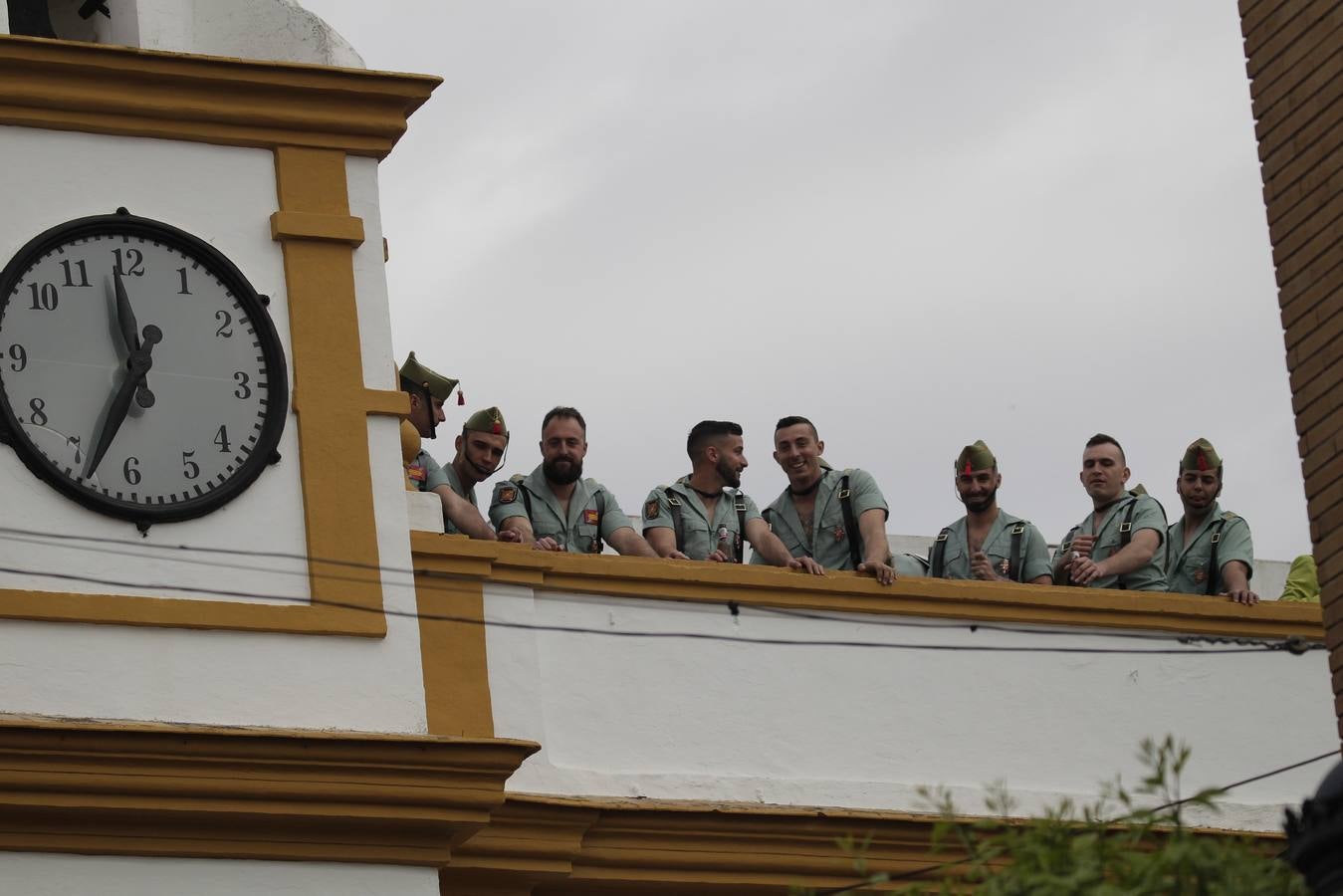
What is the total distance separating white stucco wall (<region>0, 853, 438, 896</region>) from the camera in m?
14.3

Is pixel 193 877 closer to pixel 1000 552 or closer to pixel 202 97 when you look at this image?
pixel 202 97

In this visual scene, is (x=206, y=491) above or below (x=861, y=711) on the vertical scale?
above

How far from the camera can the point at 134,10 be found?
1672cm

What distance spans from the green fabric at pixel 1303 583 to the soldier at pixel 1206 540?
0.42m

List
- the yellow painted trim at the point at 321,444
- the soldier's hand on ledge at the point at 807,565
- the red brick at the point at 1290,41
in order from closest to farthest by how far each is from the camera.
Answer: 1. the red brick at the point at 1290,41
2. the yellow painted trim at the point at 321,444
3. the soldier's hand on ledge at the point at 807,565

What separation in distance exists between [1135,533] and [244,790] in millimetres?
5789

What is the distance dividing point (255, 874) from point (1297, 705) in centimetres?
630

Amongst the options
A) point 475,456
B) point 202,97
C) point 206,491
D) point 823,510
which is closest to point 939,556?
point 823,510

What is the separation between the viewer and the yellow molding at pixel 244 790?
46.9ft

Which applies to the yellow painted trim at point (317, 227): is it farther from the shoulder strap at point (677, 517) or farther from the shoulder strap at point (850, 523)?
the shoulder strap at point (850, 523)

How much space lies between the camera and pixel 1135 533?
18078 mm

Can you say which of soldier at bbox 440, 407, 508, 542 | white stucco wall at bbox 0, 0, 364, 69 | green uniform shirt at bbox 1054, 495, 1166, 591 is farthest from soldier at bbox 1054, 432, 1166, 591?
white stucco wall at bbox 0, 0, 364, 69

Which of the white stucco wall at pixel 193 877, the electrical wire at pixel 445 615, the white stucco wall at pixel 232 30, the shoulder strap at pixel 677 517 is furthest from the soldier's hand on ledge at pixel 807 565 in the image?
the white stucco wall at pixel 232 30

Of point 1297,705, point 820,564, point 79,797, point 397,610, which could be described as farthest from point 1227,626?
point 79,797
